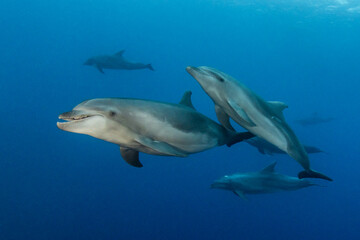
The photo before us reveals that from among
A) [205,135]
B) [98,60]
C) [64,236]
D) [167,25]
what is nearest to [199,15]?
[167,25]

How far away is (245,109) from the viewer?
3.58 meters

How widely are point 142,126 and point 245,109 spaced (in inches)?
50.2

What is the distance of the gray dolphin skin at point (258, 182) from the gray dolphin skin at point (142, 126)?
6.26 metres

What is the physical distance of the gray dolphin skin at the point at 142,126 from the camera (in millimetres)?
2928

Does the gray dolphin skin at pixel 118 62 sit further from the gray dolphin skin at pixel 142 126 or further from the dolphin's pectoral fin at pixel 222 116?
the gray dolphin skin at pixel 142 126

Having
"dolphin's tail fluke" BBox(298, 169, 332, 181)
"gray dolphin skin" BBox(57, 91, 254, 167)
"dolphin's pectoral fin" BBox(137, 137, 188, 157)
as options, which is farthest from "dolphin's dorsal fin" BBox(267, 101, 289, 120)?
"dolphin's pectoral fin" BBox(137, 137, 188, 157)

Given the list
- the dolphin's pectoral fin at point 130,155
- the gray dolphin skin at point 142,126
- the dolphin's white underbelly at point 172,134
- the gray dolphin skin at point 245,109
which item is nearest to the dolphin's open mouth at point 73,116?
the gray dolphin skin at point 142,126

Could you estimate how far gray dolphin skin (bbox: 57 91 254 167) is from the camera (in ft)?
9.61

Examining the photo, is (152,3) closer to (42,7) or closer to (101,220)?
(42,7)

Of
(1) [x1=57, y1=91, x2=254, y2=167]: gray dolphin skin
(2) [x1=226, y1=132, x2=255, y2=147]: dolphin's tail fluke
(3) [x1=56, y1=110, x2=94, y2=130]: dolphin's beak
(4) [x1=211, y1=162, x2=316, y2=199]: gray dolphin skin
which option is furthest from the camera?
(4) [x1=211, y1=162, x2=316, y2=199]: gray dolphin skin

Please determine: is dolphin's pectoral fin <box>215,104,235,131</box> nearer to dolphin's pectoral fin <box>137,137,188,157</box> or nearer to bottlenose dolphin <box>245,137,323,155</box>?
dolphin's pectoral fin <box>137,137,188,157</box>

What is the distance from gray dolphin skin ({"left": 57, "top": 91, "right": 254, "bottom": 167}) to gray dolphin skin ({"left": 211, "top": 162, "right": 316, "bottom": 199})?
6264mm

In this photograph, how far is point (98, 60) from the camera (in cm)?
1634

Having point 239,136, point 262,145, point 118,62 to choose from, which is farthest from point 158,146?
point 118,62
